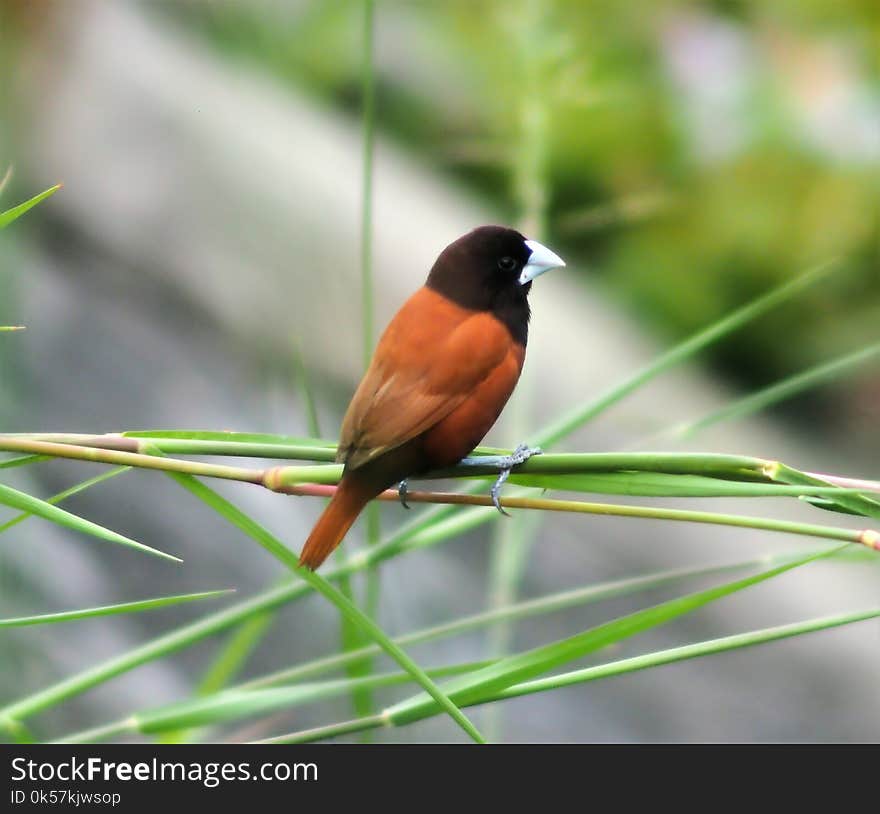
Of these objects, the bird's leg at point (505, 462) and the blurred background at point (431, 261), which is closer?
the bird's leg at point (505, 462)

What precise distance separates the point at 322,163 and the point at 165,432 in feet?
9.00

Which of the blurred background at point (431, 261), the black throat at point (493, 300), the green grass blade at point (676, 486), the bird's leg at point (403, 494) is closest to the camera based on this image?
the green grass blade at point (676, 486)

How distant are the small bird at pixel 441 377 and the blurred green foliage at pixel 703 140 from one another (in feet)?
4.85

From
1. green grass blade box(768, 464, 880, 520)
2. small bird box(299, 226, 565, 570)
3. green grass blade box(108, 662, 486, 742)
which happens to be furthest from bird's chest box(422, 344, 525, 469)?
green grass blade box(768, 464, 880, 520)

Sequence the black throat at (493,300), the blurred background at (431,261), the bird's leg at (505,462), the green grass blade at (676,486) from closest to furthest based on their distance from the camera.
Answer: the green grass blade at (676,486) → the bird's leg at (505,462) → the black throat at (493,300) → the blurred background at (431,261)

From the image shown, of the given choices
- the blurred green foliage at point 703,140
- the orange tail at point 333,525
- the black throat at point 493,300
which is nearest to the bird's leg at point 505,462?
the orange tail at point 333,525

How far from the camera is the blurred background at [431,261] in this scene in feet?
9.68

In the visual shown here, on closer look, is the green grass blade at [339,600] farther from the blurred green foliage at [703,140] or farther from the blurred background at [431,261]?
the blurred green foliage at [703,140]

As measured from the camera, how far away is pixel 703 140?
321cm

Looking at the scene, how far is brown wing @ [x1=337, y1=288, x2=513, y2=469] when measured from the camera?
1.06 meters

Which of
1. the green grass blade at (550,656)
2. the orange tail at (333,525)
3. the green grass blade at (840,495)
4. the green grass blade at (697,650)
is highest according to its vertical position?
the orange tail at (333,525)

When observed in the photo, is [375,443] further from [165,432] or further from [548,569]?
[548,569]

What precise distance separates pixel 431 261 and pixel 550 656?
2457mm

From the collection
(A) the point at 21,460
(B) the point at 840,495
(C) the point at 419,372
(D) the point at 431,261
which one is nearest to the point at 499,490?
(C) the point at 419,372
